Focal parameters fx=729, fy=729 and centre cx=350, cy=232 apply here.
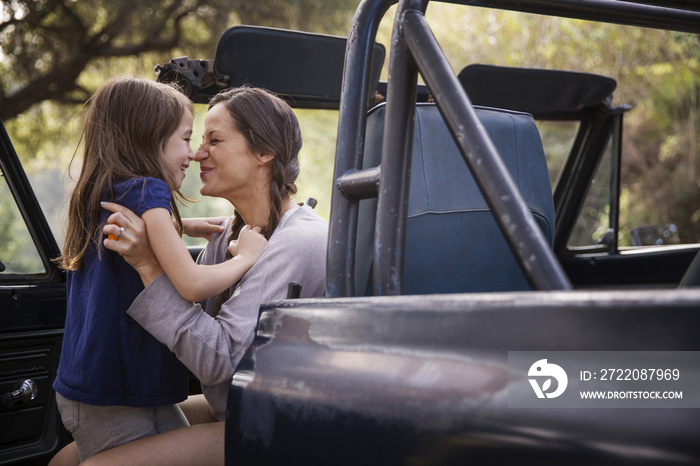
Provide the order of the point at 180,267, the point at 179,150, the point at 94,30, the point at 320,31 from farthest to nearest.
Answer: the point at 320,31 → the point at 94,30 → the point at 179,150 → the point at 180,267

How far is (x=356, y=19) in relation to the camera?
→ 1.37 metres

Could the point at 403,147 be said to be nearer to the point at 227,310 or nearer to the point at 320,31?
the point at 227,310

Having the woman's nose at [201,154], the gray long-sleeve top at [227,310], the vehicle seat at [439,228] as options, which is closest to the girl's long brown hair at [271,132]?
the woman's nose at [201,154]

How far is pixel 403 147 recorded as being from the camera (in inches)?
47.7

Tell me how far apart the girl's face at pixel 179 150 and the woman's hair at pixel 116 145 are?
14 millimetres

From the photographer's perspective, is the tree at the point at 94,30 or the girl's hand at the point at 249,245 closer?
the girl's hand at the point at 249,245

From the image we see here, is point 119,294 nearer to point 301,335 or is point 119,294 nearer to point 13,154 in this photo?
point 301,335

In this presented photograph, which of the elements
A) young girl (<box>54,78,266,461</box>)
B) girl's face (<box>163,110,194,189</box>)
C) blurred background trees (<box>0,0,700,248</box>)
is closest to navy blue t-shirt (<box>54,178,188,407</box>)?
young girl (<box>54,78,266,461</box>)

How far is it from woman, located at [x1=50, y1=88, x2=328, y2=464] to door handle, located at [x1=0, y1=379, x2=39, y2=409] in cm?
71

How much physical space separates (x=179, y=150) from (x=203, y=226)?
0.49 m

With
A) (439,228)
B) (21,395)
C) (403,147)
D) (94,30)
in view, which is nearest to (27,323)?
(21,395)

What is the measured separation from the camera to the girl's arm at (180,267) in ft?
5.51

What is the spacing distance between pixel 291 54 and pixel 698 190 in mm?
10713

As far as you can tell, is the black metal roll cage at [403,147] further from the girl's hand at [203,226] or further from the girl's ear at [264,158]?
the girl's hand at [203,226]
